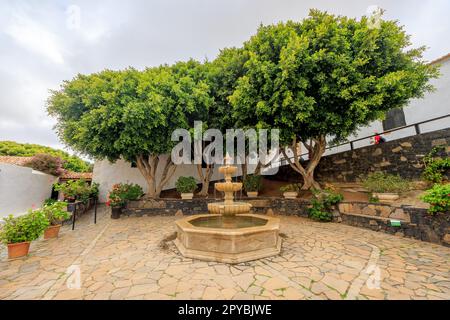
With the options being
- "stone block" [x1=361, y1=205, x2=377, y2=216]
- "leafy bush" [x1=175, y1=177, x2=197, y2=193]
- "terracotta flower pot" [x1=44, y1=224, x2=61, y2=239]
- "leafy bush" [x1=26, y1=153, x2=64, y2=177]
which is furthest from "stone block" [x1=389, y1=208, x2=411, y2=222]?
"leafy bush" [x1=26, y1=153, x2=64, y2=177]

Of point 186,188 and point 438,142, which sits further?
point 186,188

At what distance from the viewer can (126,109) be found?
25.0ft

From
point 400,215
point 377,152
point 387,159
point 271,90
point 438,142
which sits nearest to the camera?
point 400,215

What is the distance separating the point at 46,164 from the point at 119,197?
10.0m

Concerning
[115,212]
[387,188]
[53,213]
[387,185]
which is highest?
[387,185]

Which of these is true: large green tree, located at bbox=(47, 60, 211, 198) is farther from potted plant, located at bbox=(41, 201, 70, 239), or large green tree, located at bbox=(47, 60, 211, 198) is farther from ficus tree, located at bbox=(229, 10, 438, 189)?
potted plant, located at bbox=(41, 201, 70, 239)

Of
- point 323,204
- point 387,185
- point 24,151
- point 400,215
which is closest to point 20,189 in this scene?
point 323,204

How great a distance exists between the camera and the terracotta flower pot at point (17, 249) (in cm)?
472

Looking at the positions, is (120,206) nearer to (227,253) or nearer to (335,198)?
(227,253)

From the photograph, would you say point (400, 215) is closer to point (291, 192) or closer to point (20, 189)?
point (291, 192)

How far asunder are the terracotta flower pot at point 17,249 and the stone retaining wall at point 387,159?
13.3 meters

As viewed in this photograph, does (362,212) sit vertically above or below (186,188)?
below

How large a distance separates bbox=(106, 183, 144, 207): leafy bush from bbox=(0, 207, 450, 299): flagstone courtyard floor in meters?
3.70

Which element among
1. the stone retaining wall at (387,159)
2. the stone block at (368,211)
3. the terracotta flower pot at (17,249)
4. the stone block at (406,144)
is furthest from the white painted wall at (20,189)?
the stone block at (406,144)
